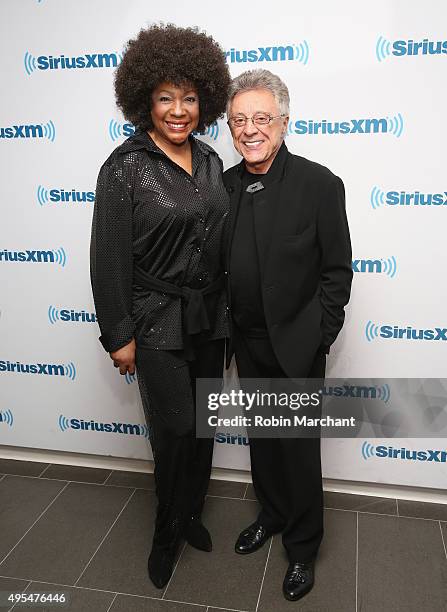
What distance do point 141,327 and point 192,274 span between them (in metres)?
0.23

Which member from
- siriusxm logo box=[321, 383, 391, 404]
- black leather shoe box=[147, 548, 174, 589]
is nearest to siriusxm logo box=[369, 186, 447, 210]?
siriusxm logo box=[321, 383, 391, 404]

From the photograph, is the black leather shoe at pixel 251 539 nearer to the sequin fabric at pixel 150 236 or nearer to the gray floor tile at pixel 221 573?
the gray floor tile at pixel 221 573

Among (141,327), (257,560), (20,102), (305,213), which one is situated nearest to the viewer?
(305,213)

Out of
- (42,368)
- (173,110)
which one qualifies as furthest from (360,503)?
(173,110)

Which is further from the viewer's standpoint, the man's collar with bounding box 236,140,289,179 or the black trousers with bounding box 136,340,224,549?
the black trousers with bounding box 136,340,224,549

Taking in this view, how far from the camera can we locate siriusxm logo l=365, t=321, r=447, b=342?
235cm

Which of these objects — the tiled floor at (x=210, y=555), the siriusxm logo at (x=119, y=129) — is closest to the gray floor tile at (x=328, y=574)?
the tiled floor at (x=210, y=555)

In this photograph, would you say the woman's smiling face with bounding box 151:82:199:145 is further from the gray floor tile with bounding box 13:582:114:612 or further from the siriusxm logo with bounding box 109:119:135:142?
the gray floor tile with bounding box 13:582:114:612

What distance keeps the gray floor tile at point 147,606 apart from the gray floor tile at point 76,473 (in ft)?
2.48

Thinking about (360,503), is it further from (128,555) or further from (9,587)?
(9,587)

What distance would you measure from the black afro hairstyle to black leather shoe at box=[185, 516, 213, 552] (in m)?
1.43

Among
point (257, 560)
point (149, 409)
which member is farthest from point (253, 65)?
point (257, 560)

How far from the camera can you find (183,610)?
2.03 m

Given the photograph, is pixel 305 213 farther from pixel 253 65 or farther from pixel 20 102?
pixel 20 102
